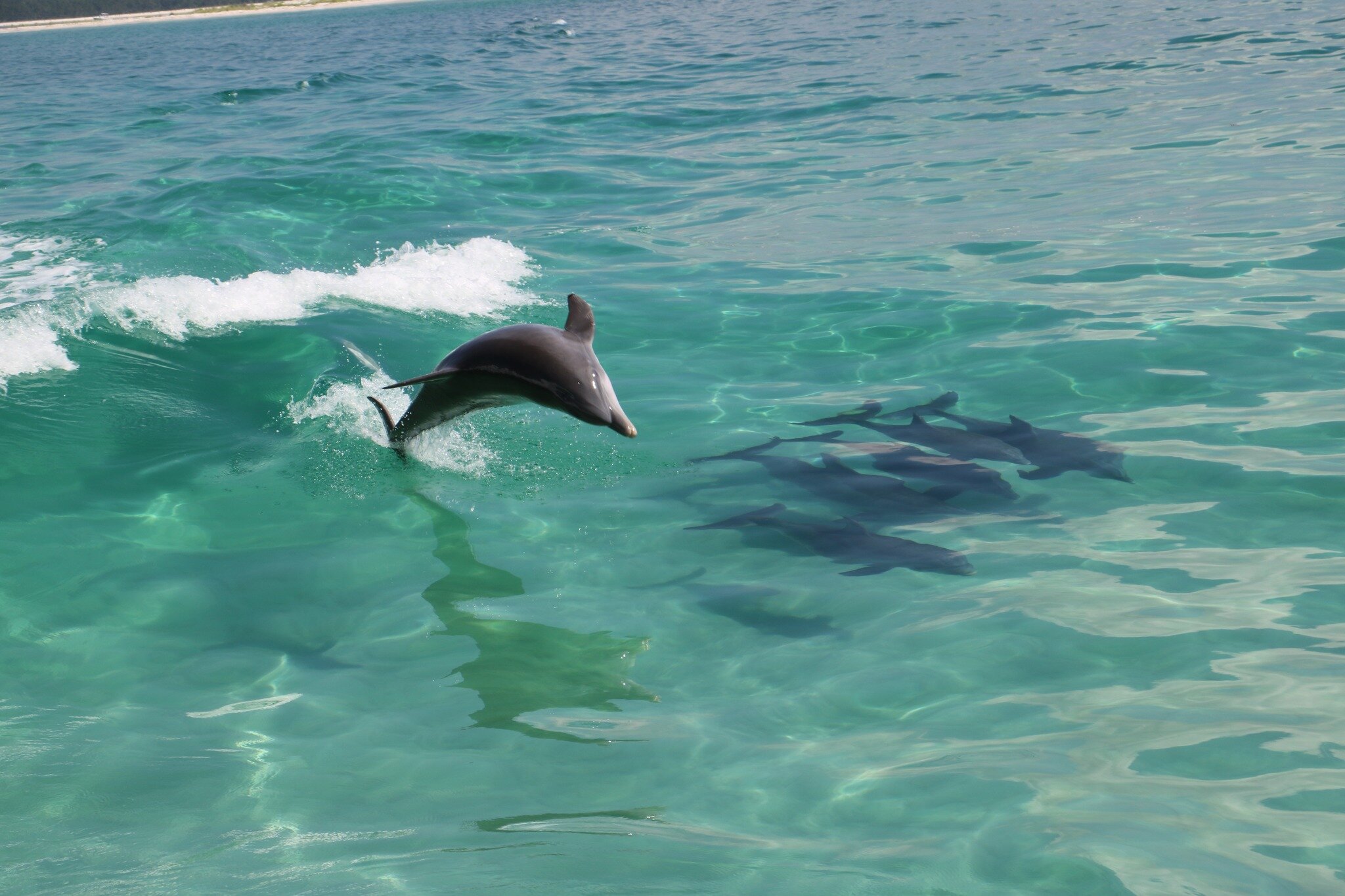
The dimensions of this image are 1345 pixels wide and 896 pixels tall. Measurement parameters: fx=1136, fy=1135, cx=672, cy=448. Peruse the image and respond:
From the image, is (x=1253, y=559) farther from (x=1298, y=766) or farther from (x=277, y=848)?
(x=277, y=848)

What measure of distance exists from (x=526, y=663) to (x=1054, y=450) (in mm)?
3499

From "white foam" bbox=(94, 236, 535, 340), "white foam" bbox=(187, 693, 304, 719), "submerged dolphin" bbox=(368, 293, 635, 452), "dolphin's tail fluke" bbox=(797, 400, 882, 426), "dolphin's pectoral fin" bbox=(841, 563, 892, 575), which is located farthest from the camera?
"white foam" bbox=(94, 236, 535, 340)

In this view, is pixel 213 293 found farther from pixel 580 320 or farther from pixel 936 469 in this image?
pixel 936 469

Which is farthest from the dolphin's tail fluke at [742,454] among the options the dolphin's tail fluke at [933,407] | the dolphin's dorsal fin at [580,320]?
the dolphin's dorsal fin at [580,320]

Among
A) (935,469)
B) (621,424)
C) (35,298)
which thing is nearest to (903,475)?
(935,469)

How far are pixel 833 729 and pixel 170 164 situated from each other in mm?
16756

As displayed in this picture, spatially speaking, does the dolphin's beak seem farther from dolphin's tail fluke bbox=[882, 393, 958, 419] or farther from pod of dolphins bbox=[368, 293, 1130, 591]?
dolphin's tail fluke bbox=[882, 393, 958, 419]

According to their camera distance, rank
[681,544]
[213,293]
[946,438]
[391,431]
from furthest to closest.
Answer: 1. [213,293]
2. [946,438]
3. [391,431]
4. [681,544]

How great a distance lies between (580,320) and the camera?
5043 millimetres

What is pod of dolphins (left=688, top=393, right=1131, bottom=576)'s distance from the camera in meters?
5.73

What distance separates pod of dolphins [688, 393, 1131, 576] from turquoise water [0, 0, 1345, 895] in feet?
0.38

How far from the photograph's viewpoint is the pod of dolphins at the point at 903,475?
18.8 ft

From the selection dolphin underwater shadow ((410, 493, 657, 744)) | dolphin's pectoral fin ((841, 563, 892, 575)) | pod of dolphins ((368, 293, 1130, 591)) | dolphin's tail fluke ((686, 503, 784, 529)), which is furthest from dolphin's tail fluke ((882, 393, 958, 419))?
dolphin underwater shadow ((410, 493, 657, 744))

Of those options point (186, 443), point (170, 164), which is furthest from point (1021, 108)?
point (186, 443)
